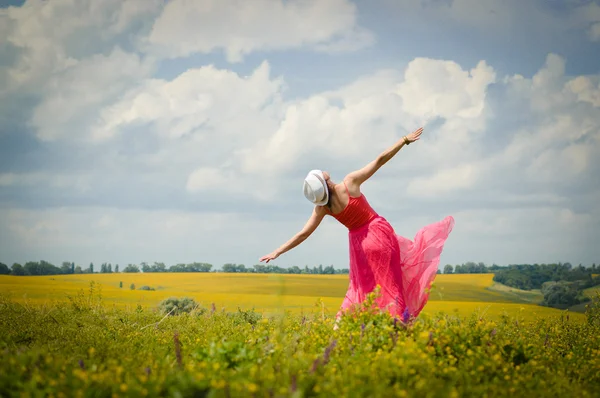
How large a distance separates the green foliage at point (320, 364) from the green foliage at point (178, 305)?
15.0 feet

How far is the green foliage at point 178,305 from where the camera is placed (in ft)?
43.5

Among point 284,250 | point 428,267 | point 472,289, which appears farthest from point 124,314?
point 472,289

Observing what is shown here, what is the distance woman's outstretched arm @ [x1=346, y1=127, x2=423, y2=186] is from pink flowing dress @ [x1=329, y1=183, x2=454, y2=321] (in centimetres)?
29

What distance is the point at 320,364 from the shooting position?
5180 millimetres

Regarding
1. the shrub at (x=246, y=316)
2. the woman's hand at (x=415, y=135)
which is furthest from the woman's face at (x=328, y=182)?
the shrub at (x=246, y=316)

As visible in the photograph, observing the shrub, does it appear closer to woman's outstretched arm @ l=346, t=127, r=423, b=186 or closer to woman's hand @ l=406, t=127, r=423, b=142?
woman's outstretched arm @ l=346, t=127, r=423, b=186

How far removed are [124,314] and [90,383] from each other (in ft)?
24.9

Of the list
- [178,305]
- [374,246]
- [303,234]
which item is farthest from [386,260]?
[178,305]

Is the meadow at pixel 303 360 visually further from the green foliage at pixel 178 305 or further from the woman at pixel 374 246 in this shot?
the green foliage at pixel 178 305

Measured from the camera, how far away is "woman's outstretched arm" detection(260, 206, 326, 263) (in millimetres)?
8406

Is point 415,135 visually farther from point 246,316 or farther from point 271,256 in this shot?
point 246,316

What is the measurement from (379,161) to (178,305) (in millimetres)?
8065

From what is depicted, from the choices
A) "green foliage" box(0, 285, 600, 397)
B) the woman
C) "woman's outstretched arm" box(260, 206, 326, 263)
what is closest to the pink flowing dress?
the woman

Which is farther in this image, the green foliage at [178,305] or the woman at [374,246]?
the green foliage at [178,305]
